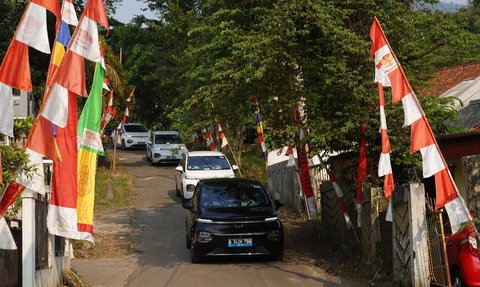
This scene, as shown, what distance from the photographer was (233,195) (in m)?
16.2

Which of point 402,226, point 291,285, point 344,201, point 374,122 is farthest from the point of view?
point 344,201

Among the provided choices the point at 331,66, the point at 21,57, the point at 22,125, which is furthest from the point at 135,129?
the point at 21,57

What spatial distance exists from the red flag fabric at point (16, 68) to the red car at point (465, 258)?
19.4 feet

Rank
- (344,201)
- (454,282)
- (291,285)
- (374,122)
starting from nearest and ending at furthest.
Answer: (454,282) < (291,285) < (374,122) < (344,201)

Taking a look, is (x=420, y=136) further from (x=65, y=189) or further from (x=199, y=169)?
(x=199, y=169)

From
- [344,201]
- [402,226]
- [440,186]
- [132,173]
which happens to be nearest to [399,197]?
[402,226]

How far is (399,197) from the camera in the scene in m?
11.7

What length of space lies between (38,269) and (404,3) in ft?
31.5

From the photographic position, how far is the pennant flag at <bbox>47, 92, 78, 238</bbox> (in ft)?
29.4

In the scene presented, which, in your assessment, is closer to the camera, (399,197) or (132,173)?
(399,197)

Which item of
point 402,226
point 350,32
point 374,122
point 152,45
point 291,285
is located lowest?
point 291,285

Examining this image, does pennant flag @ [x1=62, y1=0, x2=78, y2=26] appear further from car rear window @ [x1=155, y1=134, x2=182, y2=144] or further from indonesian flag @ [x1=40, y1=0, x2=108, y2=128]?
car rear window @ [x1=155, y1=134, x2=182, y2=144]

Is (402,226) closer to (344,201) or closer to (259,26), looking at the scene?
(344,201)

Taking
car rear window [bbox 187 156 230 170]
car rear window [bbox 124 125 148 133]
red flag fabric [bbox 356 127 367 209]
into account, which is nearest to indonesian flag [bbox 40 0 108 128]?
red flag fabric [bbox 356 127 367 209]
